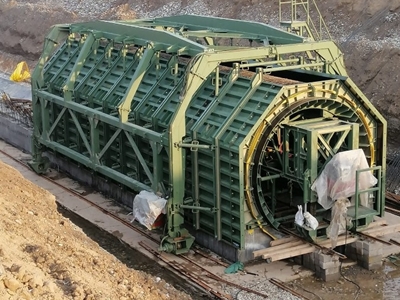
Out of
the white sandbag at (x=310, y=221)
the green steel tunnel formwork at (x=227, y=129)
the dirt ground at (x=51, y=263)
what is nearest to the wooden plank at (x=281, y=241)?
the green steel tunnel formwork at (x=227, y=129)

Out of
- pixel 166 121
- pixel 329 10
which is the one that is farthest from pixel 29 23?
pixel 166 121

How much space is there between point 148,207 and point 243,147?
2.50 m

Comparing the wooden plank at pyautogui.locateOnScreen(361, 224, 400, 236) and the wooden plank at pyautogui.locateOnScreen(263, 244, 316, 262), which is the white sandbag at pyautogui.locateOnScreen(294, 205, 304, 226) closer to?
the wooden plank at pyautogui.locateOnScreen(263, 244, 316, 262)

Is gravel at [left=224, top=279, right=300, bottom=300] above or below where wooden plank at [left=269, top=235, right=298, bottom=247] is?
below

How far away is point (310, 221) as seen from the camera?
47.8ft

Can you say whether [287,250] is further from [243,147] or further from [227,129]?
[227,129]

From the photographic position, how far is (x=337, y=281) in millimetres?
14680

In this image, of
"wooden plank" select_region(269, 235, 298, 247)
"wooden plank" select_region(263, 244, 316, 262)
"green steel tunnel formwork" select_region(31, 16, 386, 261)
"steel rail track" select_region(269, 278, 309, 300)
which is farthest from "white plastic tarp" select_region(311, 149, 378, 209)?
"steel rail track" select_region(269, 278, 309, 300)

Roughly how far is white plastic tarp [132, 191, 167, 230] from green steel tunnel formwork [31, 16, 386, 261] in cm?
22

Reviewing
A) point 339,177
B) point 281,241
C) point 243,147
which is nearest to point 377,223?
point 339,177

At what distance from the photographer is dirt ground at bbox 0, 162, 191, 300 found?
934cm

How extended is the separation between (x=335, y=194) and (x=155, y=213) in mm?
3489

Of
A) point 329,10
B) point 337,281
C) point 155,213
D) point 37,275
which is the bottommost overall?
point 337,281

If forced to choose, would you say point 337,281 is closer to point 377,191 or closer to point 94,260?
point 377,191
